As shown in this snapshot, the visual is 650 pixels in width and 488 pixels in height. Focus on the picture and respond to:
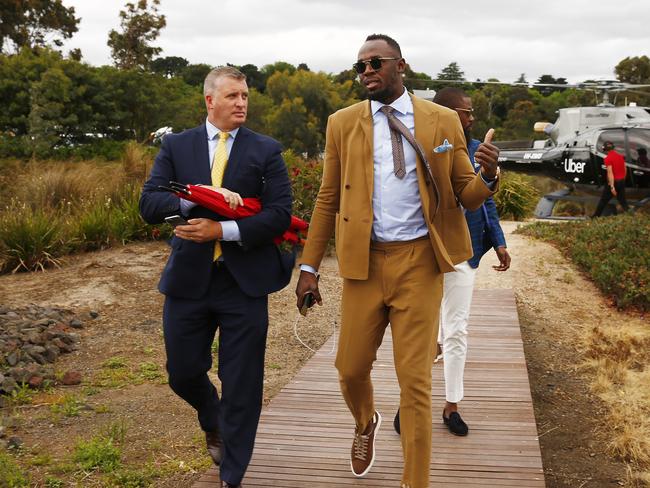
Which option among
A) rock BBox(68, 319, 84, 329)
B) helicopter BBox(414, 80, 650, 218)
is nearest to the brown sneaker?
rock BBox(68, 319, 84, 329)

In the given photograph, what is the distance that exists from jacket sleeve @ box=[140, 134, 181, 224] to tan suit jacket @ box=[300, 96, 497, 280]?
722mm

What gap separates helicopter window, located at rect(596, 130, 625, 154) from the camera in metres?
19.2

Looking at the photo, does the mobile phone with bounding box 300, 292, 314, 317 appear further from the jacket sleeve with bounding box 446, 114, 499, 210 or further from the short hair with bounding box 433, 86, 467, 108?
the short hair with bounding box 433, 86, 467, 108

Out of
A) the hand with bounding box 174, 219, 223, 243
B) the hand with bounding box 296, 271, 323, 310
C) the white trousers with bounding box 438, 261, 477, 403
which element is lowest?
the white trousers with bounding box 438, 261, 477, 403

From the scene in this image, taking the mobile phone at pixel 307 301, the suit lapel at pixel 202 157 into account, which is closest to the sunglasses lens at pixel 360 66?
the suit lapel at pixel 202 157

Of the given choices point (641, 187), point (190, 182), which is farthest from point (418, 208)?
point (641, 187)

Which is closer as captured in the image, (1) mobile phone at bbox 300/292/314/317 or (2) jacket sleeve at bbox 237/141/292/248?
(2) jacket sleeve at bbox 237/141/292/248

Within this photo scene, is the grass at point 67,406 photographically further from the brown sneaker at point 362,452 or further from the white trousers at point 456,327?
the white trousers at point 456,327

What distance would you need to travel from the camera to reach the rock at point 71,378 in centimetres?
684

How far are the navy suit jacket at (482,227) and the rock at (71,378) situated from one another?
3834 millimetres

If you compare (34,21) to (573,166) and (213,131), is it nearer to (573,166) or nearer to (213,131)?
(573,166)

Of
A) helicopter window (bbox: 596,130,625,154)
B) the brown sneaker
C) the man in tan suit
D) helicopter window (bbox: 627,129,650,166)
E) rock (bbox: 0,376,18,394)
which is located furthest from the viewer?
helicopter window (bbox: 596,130,625,154)

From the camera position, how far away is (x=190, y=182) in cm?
387

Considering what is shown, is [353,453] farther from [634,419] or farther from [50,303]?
[50,303]
